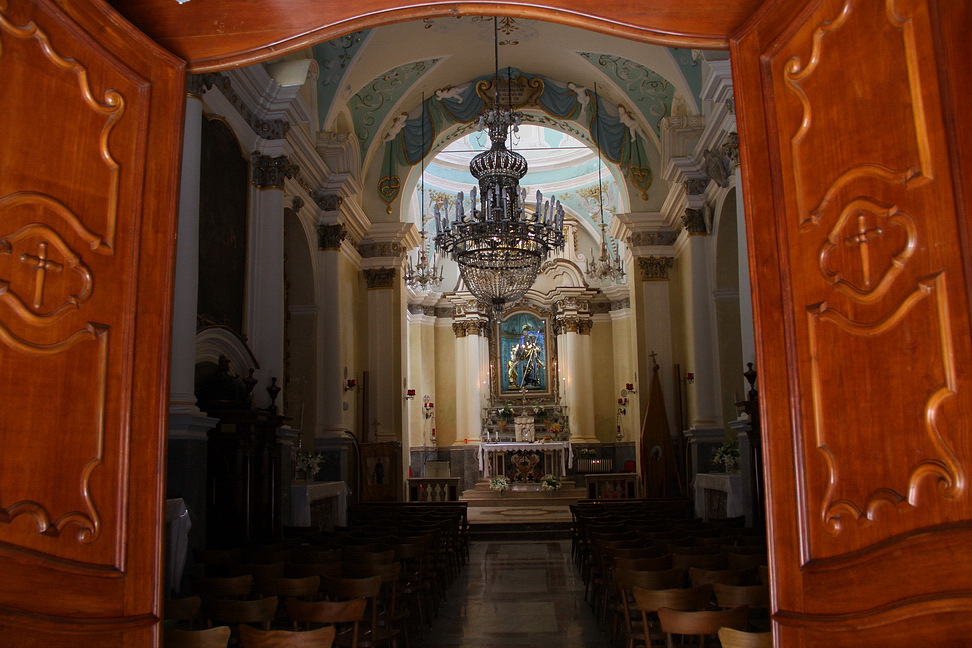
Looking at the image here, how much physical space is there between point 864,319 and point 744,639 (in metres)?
1.37

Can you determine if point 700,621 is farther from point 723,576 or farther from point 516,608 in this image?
point 516,608

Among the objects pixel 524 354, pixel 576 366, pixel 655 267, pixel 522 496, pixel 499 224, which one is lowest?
pixel 522 496

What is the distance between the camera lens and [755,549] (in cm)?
540

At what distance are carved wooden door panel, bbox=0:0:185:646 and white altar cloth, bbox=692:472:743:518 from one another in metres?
8.02

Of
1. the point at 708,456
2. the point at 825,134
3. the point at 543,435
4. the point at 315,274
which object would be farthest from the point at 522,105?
the point at 825,134

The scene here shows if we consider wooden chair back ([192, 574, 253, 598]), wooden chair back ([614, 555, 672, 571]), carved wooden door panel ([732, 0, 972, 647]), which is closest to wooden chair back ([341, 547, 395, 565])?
wooden chair back ([192, 574, 253, 598])

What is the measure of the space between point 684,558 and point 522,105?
10.7m

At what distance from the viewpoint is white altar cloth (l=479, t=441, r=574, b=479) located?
19734 mm

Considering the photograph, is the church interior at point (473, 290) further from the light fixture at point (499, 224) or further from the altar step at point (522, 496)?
the altar step at point (522, 496)

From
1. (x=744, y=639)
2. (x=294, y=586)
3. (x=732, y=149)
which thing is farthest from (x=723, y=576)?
(x=732, y=149)

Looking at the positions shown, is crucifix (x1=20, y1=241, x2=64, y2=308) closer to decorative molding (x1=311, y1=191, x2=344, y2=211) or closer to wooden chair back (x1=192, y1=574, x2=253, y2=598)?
wooden chair back (x1=192, y1=574, x2=253, y2=598)

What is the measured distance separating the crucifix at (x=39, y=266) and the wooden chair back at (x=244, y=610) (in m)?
1.83

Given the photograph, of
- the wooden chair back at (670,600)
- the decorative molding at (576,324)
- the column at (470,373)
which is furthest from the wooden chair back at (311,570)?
the decorative molding at (576,324)

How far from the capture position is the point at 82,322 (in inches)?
99.7
